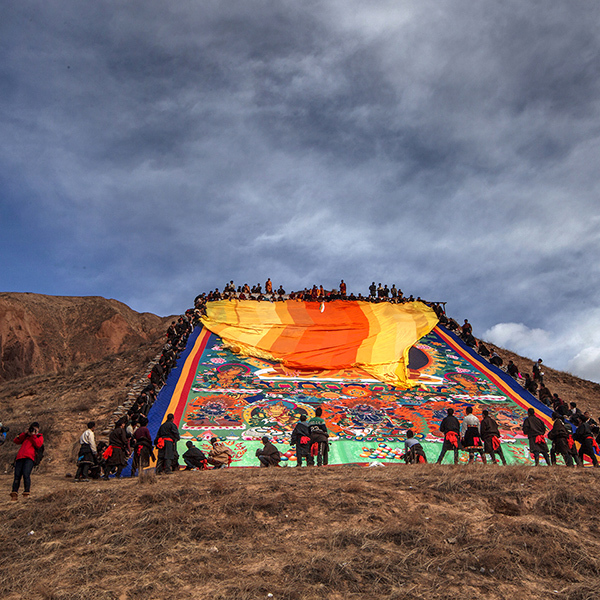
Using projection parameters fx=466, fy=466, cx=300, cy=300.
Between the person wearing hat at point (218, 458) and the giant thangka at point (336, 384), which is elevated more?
the giant thangka at point (336, 384)

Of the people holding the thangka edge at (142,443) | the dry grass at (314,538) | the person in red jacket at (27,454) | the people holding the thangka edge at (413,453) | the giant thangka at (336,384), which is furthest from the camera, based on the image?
the giant thangka at (336,384)

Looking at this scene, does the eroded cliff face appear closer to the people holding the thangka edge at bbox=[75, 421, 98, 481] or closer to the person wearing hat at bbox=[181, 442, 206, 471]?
the person wearing hat at bbox=[181, 442, 206, 471]

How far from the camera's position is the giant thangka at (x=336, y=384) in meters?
11.9

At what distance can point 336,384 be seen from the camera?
49.7ft

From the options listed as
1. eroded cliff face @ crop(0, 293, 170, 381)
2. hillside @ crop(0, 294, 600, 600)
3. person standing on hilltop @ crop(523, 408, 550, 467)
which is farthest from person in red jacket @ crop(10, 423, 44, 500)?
eroded cliff face @ crop(0, 293, 170, 381)

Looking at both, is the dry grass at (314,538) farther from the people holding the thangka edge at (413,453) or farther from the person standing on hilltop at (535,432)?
the people holding the thangka edge at (413,453)

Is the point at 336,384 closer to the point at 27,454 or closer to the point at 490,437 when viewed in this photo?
the point at 490,437

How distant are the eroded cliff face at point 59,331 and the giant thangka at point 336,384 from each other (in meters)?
16.1

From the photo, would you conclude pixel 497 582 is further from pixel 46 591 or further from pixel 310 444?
pixel 310 444

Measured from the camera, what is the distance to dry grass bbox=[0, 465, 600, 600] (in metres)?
3.92

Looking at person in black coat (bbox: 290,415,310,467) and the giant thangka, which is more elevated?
the giant thangka

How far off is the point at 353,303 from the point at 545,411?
37.1 feet

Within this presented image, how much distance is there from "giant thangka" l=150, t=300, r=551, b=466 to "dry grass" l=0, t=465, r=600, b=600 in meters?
4.93

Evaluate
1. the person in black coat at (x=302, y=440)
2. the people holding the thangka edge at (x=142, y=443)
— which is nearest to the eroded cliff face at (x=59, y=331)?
the people holding the thangka edge at (x=142, y=443)
